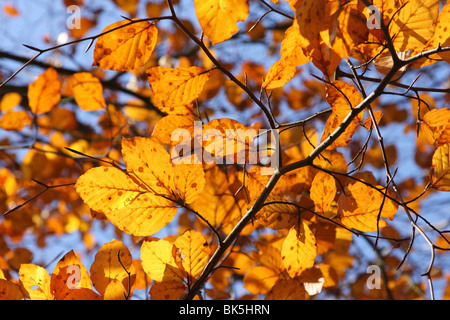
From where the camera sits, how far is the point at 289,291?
2.86ft

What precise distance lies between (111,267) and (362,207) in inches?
20.8

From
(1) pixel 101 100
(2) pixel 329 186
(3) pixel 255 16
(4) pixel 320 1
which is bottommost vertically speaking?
(2) pixel 329 186

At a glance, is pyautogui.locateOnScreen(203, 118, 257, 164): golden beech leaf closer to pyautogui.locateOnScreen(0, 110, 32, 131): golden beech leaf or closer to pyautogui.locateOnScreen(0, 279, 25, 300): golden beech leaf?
pyautogui.locateOnScreen(0, 279, 25, 300): golden beech leaf

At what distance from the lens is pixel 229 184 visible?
0.94 meters

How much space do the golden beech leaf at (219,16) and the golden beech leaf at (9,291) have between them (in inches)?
24.4

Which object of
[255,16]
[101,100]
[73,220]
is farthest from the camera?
[73,220]

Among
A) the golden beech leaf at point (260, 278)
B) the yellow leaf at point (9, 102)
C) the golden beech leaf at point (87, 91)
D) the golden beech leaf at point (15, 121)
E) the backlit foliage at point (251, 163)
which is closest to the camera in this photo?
the backlit foliage at point (251, 163)

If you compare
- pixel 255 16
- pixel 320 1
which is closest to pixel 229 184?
pixel 320 1

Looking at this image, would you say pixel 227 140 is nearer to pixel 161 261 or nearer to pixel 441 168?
pixel 161 261

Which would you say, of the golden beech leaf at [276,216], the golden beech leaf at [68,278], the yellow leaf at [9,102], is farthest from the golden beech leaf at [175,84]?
the yellow leaf at [9,102]

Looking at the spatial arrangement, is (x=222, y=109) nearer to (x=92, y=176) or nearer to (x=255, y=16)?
(x=255, y=16)

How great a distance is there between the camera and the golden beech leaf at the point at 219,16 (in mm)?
613

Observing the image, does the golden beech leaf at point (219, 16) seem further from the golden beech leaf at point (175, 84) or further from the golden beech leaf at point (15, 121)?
the golden beech leaf at point (15, 121)
